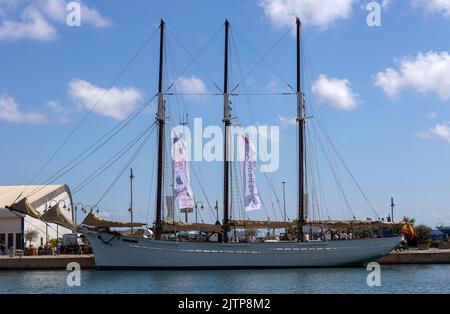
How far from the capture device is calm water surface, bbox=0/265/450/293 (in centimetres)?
3884

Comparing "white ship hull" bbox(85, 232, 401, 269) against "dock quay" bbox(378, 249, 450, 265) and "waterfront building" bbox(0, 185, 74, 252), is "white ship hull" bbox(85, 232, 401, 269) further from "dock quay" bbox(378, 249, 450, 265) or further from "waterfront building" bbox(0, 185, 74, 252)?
"waterfront building" bbox(0, 185, 74, 252)

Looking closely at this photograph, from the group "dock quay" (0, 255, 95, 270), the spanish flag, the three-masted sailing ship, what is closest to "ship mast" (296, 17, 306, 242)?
the three-masted sailing ship

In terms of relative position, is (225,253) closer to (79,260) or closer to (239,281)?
(239,281)

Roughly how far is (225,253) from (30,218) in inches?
1164

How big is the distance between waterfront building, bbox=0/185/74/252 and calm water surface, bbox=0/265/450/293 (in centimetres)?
1931

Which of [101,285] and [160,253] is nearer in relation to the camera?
[101,285]

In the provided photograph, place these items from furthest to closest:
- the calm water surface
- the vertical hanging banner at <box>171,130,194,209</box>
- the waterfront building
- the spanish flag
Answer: the waterfront building < the spanish flag < the vertical hanging banner at <box>171,130,194,209</box> < the calm water surface

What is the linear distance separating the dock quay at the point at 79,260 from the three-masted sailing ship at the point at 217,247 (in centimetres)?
174

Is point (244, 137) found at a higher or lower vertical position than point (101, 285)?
higher

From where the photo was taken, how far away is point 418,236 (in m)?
76.2
